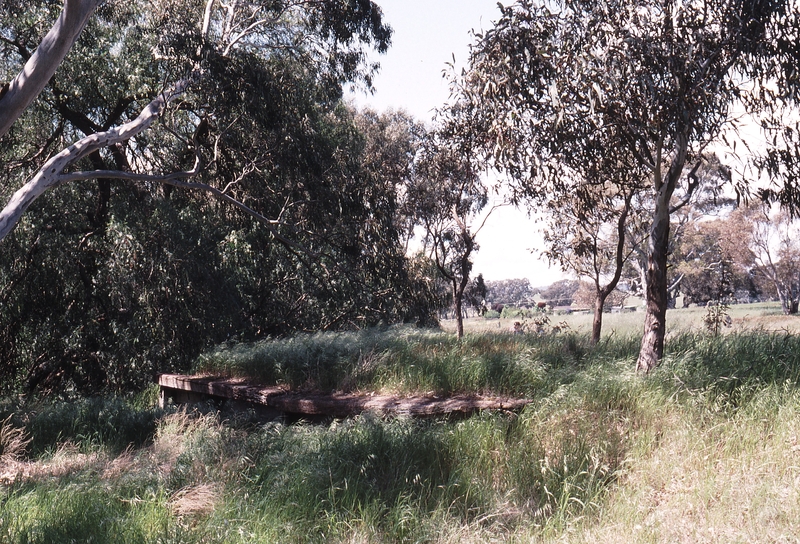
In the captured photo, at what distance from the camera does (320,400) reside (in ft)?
24.4

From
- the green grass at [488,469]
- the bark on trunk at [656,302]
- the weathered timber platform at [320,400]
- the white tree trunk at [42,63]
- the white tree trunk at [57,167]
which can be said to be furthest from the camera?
Answer: the white tree trunk at [57,167]

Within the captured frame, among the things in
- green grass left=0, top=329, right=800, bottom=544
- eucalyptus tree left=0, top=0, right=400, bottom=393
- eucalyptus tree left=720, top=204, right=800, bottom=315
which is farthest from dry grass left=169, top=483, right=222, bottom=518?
eucalyptus tree left=720, top=204, right=800, bottom=315

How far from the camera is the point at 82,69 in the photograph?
38.0 ft

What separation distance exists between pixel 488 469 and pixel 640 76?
4.06 meters

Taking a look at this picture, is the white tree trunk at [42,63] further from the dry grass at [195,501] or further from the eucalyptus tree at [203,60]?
the dry grass at [195,501]

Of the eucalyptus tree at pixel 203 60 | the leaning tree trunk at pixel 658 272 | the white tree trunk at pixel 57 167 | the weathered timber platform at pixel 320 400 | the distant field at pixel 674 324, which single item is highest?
the eucalyptus tree at pixel 203 60

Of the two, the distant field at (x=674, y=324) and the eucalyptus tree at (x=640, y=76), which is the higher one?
the eucalyptus tree at (x=640, y=76)

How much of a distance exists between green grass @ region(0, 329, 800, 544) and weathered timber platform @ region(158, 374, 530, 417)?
29 cm

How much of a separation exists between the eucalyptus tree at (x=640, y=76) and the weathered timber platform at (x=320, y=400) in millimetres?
1970

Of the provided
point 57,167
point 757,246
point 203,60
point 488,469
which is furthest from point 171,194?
point 757,246

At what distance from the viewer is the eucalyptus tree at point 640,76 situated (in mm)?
6688

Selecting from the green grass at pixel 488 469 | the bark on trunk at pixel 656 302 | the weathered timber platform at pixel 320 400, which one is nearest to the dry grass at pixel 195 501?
the green grass at pixel 488 469

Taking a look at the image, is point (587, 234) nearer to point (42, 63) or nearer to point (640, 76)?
point (640, 76)

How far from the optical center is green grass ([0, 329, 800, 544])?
4.28 m
